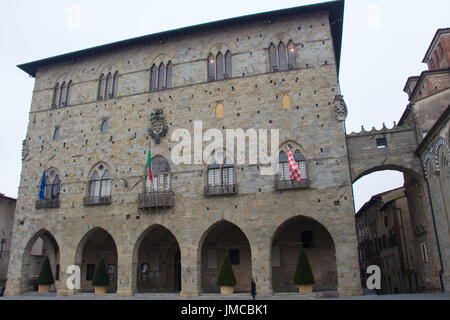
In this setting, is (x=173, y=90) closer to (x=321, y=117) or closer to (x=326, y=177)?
(x=321, y=117)

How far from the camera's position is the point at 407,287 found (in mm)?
26500

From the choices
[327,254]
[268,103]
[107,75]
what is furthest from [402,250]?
[107,75]

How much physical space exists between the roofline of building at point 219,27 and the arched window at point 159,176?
7.55 metres

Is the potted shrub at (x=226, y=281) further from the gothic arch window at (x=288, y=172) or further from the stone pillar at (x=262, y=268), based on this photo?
the gothic arch window at (x=288, y=172)

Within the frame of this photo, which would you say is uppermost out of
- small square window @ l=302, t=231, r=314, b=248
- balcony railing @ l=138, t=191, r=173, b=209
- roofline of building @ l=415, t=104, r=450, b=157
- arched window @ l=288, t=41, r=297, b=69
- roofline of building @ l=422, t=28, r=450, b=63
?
roofline of building @ l=422, t=28, r=450, b=63

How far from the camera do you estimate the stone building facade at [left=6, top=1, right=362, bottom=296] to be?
19.2 metres

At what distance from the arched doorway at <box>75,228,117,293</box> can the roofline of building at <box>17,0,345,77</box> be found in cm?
1138

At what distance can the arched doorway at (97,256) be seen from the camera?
78.7 ft

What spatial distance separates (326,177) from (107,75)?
14.8 m

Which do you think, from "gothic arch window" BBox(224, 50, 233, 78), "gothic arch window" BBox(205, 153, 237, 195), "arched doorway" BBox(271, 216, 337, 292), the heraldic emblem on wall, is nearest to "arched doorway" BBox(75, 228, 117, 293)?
the heraldic emblem on wall

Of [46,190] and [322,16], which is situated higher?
[322,16]

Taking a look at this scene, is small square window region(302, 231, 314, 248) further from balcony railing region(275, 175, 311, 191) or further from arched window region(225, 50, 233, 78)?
arched window region(225, 50, 233, 78)

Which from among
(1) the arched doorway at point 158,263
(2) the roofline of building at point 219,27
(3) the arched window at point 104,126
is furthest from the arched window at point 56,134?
(1) the arched doorway at point 158,263

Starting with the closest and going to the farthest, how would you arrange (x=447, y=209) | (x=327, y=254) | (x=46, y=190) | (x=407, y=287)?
(x=447, y=209), (x=327, y=254), (x=46, y=190), (x=407, y=287)
